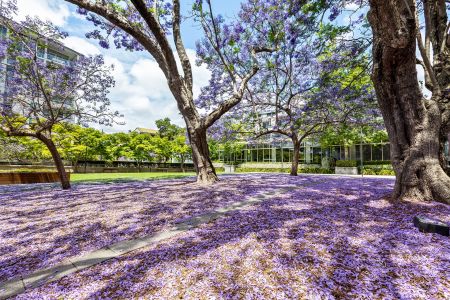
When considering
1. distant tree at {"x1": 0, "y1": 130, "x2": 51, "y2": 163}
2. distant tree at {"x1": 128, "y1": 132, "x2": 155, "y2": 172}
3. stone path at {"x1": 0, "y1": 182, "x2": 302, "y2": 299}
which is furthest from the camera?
distant tree at {"x1": 128, "y1": 132, "x2": 155, "y2": 172}


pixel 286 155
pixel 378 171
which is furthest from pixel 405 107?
pixel 286 155

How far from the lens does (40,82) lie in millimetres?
8859

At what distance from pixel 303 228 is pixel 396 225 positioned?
1.72 metres

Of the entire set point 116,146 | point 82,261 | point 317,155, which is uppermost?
point 116,146

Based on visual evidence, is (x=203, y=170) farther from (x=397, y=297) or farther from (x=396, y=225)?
(x=397, y=297)

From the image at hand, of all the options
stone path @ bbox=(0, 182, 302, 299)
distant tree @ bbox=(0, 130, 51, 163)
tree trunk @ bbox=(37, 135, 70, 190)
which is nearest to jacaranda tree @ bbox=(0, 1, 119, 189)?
tree trunk @ bbox=(37, 135, 70, 190)

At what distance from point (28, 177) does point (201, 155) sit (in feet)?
46.5

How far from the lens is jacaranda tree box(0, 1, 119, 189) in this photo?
928cm

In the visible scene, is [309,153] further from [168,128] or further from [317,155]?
[168,128]

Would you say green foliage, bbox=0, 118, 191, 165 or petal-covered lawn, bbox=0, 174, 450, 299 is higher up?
green foliage, bbox=0, 118, 191, 165

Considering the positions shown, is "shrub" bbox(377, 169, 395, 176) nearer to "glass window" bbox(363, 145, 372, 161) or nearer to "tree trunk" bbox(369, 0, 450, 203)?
"glass window" bbox(363, 145, 372, 161)

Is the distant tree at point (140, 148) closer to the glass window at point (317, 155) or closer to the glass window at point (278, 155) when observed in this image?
the glass window at point (278, 155)

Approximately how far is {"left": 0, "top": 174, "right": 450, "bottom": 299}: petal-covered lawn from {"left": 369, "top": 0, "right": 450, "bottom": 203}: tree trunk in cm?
84

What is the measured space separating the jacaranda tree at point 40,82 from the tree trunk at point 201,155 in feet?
17.0
